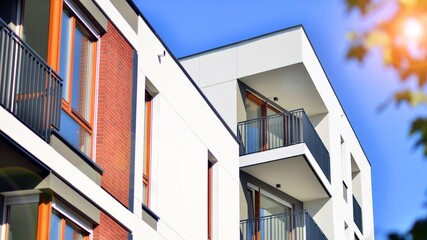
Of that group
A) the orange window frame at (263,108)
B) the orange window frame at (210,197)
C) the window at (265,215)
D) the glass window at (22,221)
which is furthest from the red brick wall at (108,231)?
the orange window frame at (263,108)

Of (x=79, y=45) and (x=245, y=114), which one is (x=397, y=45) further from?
(x=245, y=114)

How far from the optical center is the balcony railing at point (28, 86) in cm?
1091

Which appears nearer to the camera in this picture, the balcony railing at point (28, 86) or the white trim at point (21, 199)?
the balcony railing at point (28, 86)

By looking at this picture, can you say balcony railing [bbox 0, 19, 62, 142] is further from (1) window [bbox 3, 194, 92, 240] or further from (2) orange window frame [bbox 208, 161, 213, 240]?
(2) orange window frame [bbox 208, 161, 213, 240]

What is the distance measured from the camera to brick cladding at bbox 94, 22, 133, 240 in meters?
13.5

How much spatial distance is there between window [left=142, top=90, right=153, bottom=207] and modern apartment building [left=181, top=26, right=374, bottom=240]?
7.06 m

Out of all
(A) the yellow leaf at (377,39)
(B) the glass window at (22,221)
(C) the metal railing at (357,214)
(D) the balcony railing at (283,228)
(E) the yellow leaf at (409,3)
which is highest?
(C) the metal railing at (357,214)

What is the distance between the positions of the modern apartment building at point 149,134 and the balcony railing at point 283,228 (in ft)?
0.15

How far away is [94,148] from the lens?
13.4 m

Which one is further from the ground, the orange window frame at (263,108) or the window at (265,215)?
the orange window frame at (263,108)

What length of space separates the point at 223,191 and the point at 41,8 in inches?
331

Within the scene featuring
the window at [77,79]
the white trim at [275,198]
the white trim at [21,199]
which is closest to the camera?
the white trim at [21,199]

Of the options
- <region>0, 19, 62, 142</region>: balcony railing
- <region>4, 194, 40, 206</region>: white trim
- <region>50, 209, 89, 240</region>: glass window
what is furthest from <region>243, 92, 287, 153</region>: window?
<region>4, 194, 40, 206</region>: white trim

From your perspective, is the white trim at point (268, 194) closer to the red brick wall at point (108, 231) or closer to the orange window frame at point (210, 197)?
the orange window frame at point (210, 197)
